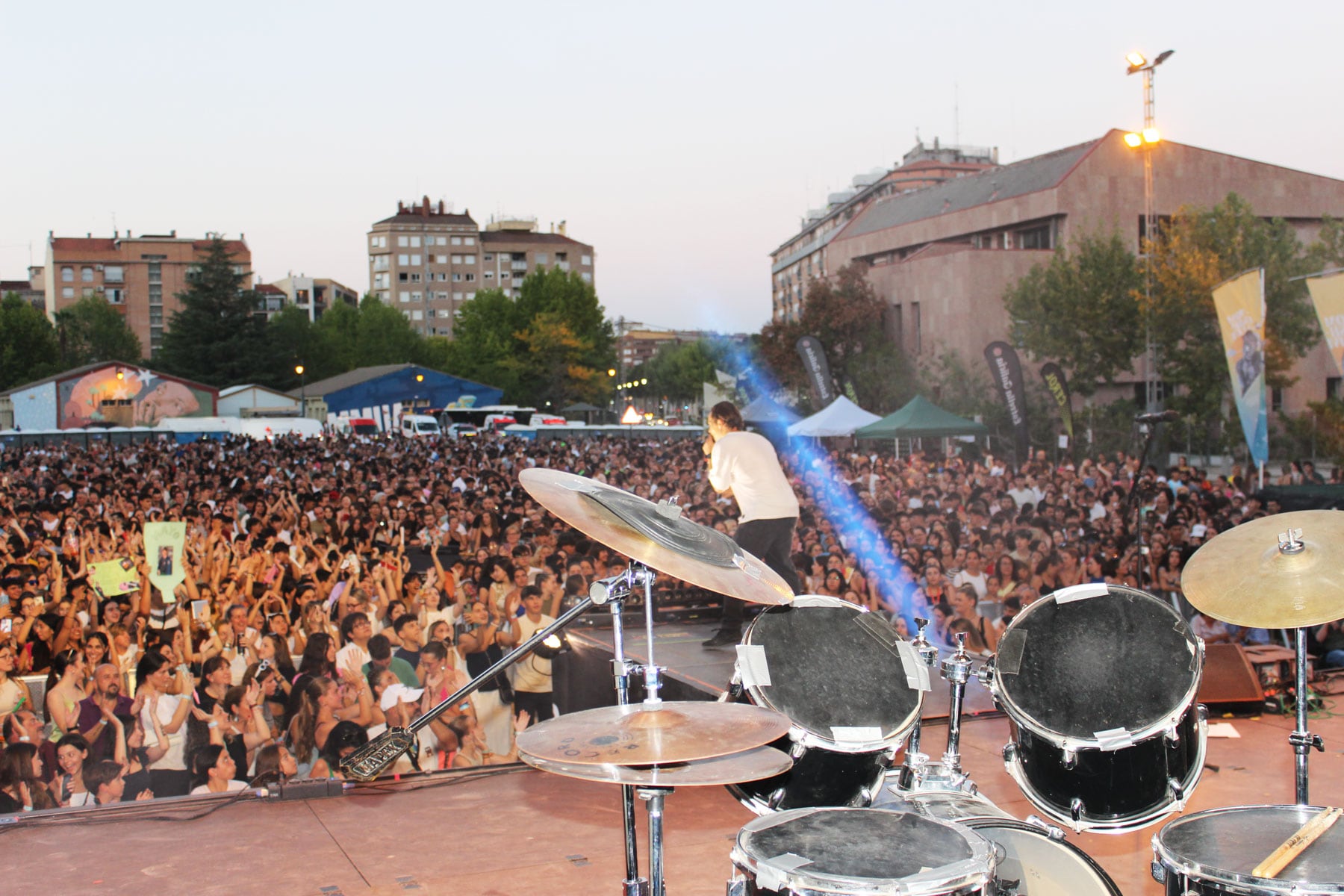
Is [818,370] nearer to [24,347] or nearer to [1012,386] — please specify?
[1012,386]

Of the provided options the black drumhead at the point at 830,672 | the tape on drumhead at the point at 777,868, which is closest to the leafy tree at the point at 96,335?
the black drumhead at the point at 830,672

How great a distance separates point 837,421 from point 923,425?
122 inches

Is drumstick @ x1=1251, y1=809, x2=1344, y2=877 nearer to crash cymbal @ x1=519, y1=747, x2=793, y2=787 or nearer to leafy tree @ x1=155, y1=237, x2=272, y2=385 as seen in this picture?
crash cymbal @ x1=519, y1=747, x2=793, y2=787

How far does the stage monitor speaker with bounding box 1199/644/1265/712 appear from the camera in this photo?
6.68m

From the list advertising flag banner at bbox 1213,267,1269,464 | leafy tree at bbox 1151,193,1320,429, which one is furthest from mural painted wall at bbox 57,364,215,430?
advertising flag banner at bbox 1213,267,1269,464

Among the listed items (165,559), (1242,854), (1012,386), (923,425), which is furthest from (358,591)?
(1012,386)

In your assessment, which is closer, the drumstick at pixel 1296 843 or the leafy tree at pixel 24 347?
the drumstick at pixel 1296 843

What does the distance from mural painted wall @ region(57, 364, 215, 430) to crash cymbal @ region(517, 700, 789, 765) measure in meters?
48.1

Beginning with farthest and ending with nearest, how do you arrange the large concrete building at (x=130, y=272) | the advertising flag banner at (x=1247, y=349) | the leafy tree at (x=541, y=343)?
the large concrete building at (x=130, y=272), the leafy tree at (x=541, y=343), the advertising flag banner at (x=1247, y=349)

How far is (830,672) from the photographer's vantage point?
397 cm

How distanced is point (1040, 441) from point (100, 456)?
939 inches

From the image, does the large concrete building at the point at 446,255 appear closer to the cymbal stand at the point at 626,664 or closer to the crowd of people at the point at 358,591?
the crowd of people at the point at 358,591

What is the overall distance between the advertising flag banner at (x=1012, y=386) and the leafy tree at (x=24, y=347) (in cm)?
6176

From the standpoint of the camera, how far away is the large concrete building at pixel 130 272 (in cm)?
11600
